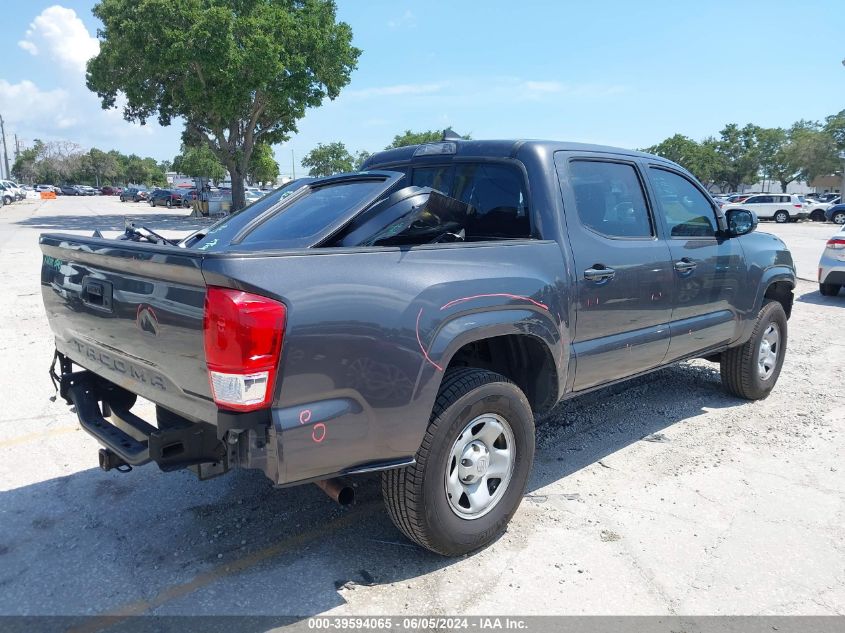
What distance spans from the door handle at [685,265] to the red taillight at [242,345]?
9.93ft

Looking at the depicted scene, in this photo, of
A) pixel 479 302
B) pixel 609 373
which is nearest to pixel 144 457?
pixel 479 302

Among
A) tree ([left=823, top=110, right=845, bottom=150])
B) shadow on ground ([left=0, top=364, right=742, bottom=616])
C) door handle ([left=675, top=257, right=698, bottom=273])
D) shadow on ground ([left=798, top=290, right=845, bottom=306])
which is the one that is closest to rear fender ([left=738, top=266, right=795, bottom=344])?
door handle ([left=675, top=257, right=698, bottom=273])

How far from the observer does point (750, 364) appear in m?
5.41

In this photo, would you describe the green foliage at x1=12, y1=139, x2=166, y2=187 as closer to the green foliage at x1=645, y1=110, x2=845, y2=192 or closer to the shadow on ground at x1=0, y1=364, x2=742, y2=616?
the green foliage at x1=645, y1=110, x2=845, y2=192

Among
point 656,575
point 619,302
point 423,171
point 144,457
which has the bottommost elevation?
point 656,575

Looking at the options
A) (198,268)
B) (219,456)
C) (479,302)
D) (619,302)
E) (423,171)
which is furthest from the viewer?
(423,171)

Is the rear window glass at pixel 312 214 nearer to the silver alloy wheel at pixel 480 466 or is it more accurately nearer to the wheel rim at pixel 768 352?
the silver alloy wheel at pixel 480 466

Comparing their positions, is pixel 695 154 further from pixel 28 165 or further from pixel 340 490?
pixel 28 165

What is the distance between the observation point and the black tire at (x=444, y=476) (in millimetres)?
2861

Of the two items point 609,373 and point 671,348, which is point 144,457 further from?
point 671,348

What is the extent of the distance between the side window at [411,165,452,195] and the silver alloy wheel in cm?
161

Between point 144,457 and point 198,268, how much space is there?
3.16ft

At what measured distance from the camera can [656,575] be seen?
3076 millimetres

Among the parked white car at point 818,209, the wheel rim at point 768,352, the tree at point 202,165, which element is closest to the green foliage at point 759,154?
the parked white car at point 818,209
